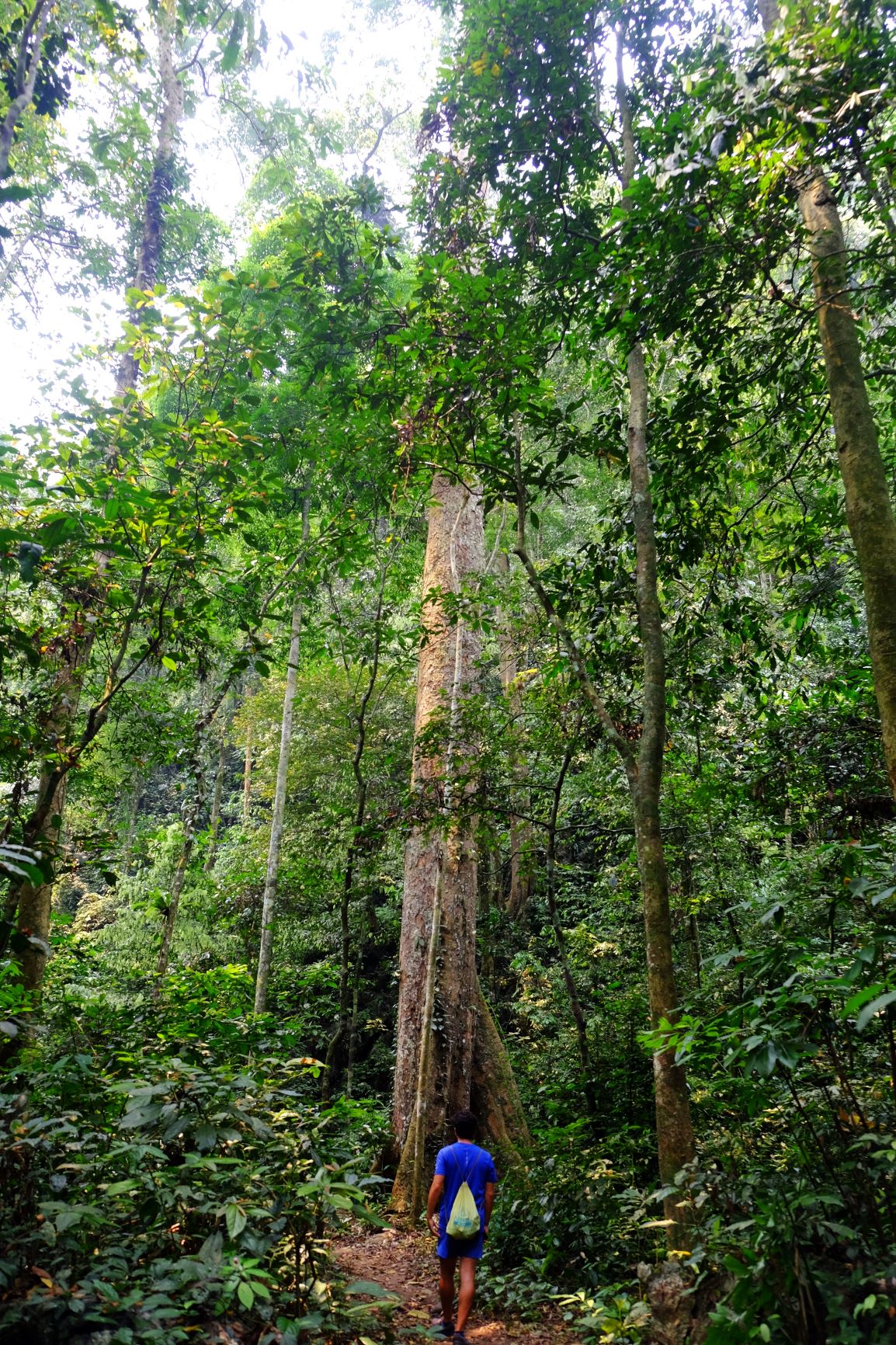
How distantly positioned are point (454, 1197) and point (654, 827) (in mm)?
2643

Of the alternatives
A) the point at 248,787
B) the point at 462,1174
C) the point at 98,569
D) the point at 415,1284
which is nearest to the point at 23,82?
the point at 98,569

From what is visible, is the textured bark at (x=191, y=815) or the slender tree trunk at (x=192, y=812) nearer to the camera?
the slender tree trunk at (x=192, y=812)

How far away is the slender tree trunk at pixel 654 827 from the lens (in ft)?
11.3

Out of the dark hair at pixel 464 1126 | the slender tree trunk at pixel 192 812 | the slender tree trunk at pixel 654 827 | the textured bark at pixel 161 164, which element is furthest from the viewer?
the textured bark at pixel 161 164

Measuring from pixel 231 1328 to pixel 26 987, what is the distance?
360cm

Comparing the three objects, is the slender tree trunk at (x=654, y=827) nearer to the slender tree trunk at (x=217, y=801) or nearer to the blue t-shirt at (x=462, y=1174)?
the blue t-shirt at (x=462, y=1174)

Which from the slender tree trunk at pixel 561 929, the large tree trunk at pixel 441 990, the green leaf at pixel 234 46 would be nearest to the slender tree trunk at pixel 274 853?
the large tree trunk at pixel 441 990

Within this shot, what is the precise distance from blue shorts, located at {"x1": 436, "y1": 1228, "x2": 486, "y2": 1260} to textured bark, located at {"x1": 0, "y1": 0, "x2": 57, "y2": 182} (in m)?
5.67

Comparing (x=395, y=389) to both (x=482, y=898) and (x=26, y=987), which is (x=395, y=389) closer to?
(x=26, y=987)

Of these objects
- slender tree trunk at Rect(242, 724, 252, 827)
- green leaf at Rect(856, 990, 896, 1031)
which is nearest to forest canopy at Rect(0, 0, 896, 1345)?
green leaf at Rect(856, 990, 896, 1031)

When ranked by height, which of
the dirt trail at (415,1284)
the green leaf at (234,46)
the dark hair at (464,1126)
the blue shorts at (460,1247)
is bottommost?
the dirt trail at (415,1284)

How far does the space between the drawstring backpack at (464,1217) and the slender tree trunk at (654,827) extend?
52.6 inches

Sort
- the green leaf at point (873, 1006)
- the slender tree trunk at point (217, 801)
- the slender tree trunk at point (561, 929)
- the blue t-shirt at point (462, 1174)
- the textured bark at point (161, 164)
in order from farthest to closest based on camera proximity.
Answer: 1. the slender tree trunk at point (217, 801)
2. the textured bark at point (161, 164)
3. the slender tree trunk at point (561, 929)
4. the blue t-shirt at point (462, 1174)
5. the green leaf at point (873, 1006)

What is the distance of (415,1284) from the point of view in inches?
204
